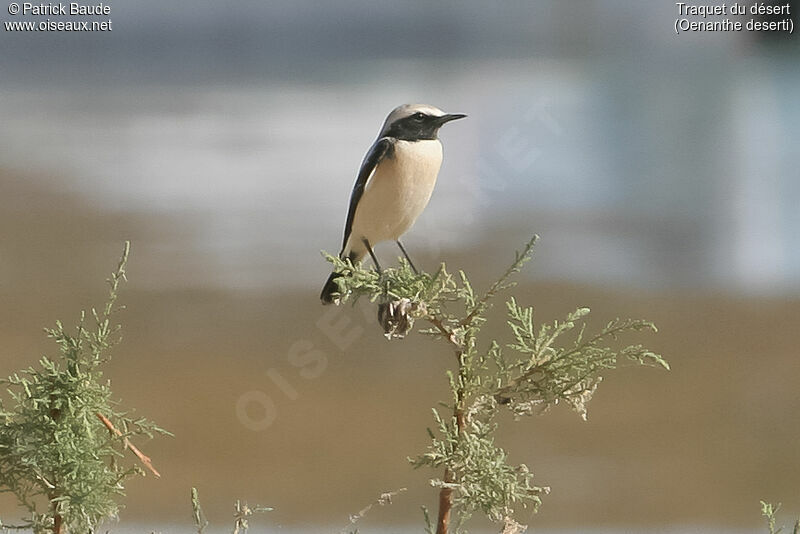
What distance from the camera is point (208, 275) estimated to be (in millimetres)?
1417

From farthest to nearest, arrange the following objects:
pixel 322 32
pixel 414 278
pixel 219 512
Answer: pixel 219 512 → pixel 322 32 → pixel 414 278

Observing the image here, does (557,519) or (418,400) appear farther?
(557,519)

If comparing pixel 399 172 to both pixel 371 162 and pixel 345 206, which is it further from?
pixel 345 206

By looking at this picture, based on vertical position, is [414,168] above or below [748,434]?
above

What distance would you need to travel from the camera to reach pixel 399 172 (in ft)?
3.12

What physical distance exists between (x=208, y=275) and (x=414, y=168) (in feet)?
1.92

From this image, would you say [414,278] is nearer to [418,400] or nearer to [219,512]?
[418,400]

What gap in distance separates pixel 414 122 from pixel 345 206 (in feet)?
1.43

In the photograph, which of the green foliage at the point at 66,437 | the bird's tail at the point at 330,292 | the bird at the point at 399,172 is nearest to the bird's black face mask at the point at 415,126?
the bird at the point at 399,172

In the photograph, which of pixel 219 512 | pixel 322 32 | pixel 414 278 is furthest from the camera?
pixel 219 512

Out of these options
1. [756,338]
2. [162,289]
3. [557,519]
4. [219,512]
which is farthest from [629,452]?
[162,289]

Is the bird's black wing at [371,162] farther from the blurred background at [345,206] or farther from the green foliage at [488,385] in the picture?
the blurred background at [345,206]

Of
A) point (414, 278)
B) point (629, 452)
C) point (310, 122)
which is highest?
point (310, 122)

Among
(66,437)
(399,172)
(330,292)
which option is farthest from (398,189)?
(66,437)
